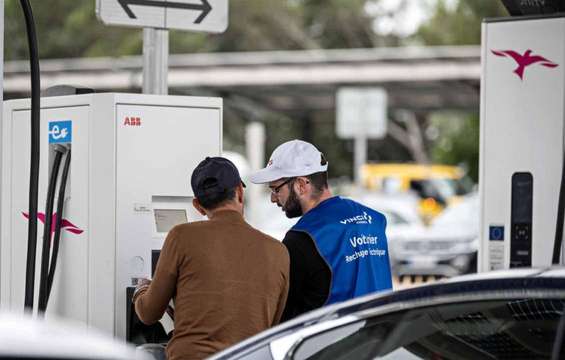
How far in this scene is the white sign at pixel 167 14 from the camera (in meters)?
6.69

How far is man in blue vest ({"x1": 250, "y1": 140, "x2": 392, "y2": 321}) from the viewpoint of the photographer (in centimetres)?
511

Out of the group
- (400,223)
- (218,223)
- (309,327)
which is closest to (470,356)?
(309,327)

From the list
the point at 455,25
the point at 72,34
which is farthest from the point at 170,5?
the point at 455,25

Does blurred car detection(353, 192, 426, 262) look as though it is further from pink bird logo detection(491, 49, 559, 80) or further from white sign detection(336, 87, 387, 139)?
pink bird logo detection(491, 49, 559, 80)

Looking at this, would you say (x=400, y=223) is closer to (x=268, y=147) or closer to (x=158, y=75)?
(x=158, y=75)

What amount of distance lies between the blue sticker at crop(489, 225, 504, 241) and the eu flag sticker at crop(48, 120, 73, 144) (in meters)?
2.73

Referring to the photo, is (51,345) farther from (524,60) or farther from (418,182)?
(418,182)

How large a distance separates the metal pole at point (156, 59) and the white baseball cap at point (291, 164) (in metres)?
1.75

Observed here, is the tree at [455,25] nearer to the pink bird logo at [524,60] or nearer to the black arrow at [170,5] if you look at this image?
the pink bird logo at [524,60]

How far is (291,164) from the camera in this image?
5.43m

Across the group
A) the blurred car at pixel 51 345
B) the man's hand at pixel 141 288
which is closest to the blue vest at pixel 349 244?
the man's hand at pixel 141 288

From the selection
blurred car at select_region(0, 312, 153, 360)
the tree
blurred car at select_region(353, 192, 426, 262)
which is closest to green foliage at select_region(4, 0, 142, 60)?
the tree

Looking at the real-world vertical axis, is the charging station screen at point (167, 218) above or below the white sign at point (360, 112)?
below

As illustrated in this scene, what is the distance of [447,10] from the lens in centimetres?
5628
